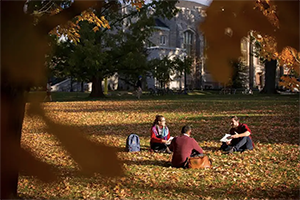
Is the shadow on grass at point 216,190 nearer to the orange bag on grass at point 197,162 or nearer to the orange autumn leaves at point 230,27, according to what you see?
the orange bag on grass at point 197,162

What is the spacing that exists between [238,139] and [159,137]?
1901mm

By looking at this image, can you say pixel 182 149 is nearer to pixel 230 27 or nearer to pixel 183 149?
pixel 183 149

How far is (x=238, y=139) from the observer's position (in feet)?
31.2

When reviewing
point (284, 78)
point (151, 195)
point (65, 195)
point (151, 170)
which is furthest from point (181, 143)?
point (284, 78)

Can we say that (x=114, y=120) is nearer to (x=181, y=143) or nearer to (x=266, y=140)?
(x=266, y=140)

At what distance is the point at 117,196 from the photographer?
5.76 metres

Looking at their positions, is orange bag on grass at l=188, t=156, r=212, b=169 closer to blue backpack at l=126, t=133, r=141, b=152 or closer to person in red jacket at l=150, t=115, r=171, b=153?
person in red jacket at l=150, t=115, r=171, b=153

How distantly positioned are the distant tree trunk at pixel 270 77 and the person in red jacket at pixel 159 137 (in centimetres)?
3307

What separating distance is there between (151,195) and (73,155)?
5.20 metres

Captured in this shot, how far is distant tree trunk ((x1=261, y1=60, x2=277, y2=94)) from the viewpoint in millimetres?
40938

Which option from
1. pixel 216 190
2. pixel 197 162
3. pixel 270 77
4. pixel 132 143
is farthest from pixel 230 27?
pixel 270 77

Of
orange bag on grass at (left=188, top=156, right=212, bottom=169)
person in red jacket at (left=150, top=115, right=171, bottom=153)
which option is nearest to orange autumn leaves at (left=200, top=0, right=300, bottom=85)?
orange bag on grass at (left=188, top=156, right=212, bottom=169)

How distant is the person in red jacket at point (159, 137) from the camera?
374 inches

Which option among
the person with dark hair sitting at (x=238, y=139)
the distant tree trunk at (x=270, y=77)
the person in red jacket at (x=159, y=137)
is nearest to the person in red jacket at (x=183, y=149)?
the person in red jacket at (x=159, y=137)
